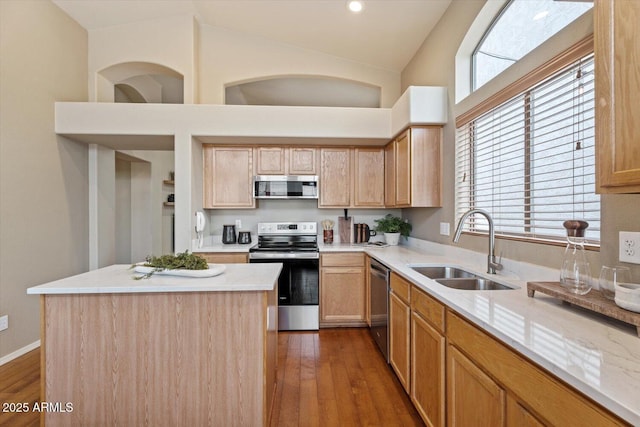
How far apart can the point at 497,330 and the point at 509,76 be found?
67.9 inches

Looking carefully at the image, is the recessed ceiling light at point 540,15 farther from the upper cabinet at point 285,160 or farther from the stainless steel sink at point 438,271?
the upper cabinet at point 285,160

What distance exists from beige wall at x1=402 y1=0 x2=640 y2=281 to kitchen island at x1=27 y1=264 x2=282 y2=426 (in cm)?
159

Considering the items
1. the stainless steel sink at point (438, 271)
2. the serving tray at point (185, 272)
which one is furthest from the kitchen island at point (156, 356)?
the stainless steel sink at point (438, 271)

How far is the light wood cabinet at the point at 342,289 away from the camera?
3479 mm

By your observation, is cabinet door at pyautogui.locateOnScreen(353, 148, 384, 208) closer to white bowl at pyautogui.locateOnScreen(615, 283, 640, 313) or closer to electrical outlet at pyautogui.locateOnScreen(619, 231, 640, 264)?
electrical outlet at pyautogui.locateOnScreen(619, 231, 640, 264)

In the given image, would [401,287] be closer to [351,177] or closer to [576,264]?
[576,264]

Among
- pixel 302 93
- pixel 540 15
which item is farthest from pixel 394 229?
pixel 302 93

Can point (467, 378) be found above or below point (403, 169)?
below

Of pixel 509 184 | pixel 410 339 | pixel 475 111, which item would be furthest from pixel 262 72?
pixel 410 339

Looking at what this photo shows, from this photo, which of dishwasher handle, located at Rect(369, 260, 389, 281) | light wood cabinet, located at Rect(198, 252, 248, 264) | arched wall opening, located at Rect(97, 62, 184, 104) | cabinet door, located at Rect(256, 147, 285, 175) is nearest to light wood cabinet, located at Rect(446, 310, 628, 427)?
dishwasher handle, located at Rect(369, 260, 389, 281)

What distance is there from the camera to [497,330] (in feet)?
3.51

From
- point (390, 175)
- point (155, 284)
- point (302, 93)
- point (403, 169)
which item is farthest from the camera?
point (302, 93)

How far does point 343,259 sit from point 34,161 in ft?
10.6

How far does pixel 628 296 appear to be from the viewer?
40.8 inches
